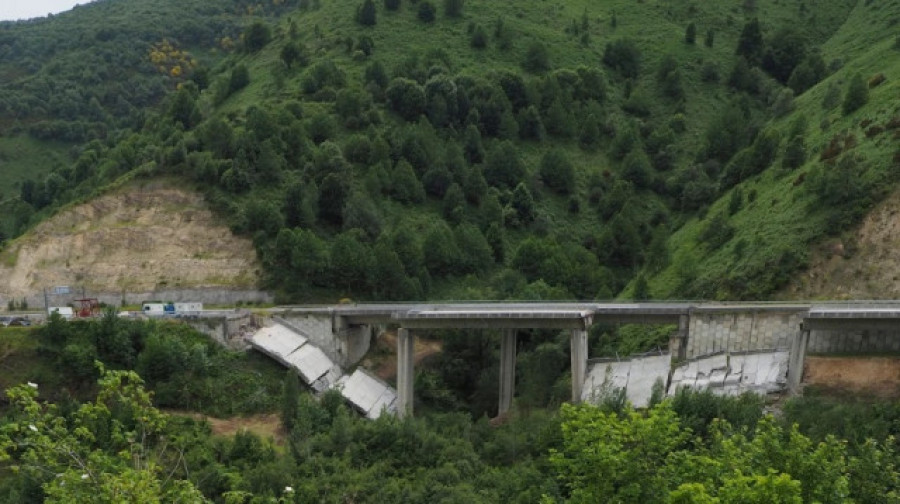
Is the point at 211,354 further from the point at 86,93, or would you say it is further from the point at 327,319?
the point at 86,93

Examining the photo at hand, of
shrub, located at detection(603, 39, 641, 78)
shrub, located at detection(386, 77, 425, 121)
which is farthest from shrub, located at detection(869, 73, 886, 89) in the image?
shrub, located at detection(386, 77, 425, 121)

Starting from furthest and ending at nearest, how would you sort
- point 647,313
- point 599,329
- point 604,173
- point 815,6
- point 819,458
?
point 815,6, point 604,173, point 599,329, point 647,313, point 819,458

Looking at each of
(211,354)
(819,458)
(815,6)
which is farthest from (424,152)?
(815,6)

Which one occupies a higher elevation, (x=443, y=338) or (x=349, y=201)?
(x=349, y=201)

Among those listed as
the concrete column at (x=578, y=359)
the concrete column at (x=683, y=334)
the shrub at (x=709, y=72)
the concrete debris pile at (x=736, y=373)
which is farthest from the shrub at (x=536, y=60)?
the concrete debris pile at (x=736, y=373)

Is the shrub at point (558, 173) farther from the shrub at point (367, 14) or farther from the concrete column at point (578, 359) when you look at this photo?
the concrete column at point (578, 359)

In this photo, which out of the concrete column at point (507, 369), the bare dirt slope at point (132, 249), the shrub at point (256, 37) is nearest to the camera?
the concrete column at point (507, 369)

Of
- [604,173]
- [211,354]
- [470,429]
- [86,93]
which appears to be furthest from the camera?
[86,93]
